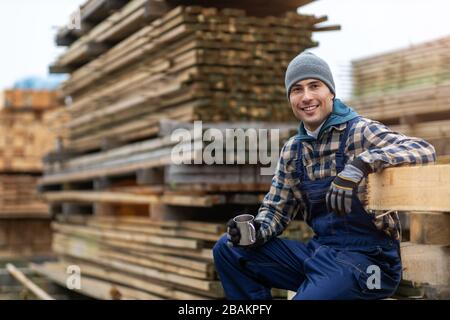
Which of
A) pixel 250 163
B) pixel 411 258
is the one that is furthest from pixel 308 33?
pixel 411 258

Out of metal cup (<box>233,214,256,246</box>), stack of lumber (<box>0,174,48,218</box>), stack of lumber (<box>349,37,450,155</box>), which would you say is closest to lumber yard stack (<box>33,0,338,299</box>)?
stack of lumber (<box>349,37,450,155</box>)

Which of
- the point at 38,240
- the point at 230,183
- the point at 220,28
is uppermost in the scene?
the point at 220,28

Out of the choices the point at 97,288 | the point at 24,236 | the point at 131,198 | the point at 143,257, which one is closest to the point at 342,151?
the point at 143,257

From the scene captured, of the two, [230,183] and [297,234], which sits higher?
[230,183]

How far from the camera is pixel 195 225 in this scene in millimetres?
7125

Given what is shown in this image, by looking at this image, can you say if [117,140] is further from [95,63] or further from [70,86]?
[70,86]

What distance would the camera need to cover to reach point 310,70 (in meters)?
3.61

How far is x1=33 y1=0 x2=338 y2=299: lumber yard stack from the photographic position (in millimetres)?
6973

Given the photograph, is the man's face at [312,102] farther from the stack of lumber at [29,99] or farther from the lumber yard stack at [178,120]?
the stack of lumber at [29,99]

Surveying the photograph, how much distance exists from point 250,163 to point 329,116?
322 cm

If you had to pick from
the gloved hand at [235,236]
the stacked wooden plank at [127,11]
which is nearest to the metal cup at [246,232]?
the gloved hand at [235,236]

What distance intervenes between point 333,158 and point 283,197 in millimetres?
381

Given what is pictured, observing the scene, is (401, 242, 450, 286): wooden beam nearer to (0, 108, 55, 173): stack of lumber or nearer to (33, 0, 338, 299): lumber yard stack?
(33, 0, 338, 299): lumber yard stack

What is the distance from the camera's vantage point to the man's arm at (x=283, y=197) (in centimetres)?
379
